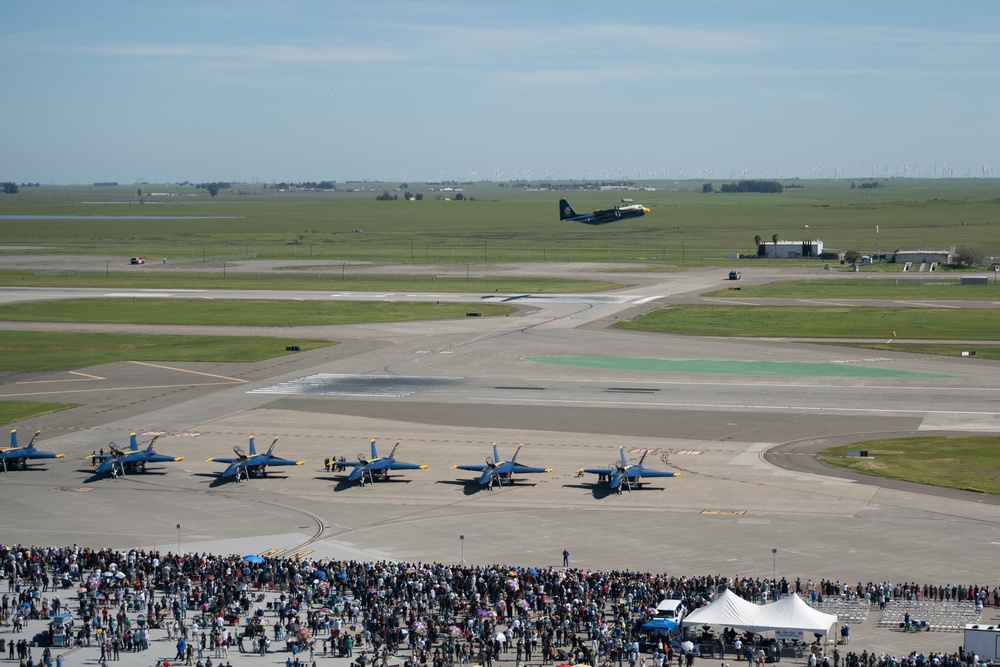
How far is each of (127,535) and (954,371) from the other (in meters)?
80.4

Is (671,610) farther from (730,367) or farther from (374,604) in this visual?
(730,367)

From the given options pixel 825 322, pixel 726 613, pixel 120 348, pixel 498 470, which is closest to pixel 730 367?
pixel 825 322

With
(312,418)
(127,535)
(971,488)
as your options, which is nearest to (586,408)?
(312,418)

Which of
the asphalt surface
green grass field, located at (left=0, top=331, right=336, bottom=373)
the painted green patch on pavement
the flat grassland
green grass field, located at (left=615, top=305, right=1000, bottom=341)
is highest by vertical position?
the flat grassland

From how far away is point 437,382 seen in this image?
10994 centimetres

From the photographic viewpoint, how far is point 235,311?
528 feet

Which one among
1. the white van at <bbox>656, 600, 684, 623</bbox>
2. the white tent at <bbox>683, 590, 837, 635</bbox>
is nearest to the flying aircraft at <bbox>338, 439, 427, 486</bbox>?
the white van at <bbox>656, 600, 684, 623</bbox>

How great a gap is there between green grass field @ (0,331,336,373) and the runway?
15.2 feet

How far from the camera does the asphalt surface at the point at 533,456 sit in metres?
62.1

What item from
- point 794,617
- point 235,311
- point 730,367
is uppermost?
point 235,311

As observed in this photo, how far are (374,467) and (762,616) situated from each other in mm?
35051

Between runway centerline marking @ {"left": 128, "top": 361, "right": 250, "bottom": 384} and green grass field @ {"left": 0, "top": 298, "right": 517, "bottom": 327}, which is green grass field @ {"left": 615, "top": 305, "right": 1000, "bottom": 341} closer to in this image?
green grass field @ {"left": 0, "top": 298, "right": 517, "bottom": 327}

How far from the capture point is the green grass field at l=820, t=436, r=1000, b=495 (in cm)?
7362

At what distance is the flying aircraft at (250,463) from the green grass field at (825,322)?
7125 cm
